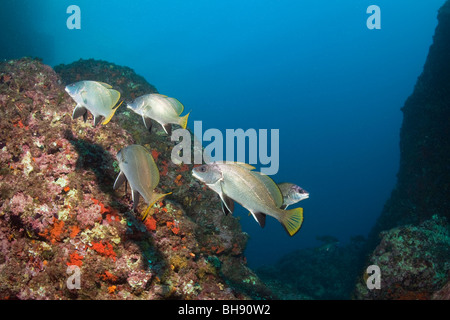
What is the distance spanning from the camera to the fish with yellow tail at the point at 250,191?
2.20 meters

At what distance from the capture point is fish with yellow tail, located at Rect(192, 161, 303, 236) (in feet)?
7.22

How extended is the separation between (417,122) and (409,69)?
16767cm

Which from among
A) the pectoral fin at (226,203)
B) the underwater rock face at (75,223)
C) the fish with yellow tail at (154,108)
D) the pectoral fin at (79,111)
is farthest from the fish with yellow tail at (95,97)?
the pectoral fin at (226,203)

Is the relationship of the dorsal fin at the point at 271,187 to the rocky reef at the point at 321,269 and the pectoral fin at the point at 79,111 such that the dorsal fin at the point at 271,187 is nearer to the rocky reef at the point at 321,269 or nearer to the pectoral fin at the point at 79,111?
the pectoral fin at the point at 79,111

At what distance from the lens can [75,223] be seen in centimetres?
316

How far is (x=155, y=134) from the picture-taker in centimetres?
617

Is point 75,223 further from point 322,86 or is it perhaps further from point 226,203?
point 322,86

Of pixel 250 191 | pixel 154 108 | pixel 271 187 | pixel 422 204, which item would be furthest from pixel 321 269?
pixel 154 108

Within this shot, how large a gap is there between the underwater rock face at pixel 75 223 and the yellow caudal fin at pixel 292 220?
6.52 feet

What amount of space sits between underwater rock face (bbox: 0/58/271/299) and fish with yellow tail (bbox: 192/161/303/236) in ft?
5.99

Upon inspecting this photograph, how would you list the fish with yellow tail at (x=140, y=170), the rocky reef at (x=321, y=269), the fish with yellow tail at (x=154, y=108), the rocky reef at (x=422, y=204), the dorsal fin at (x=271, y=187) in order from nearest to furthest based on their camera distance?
the fish with yellow tail at (x=140, y=170), the dorsal fin at (x=271, y=187), the fish with yellow tail at (x=154, y=108), the rocky reef at (x=422, y=204), the rocky reef at (x=321, y=269)

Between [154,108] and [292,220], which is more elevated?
[154,108]

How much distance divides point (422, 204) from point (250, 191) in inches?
463
